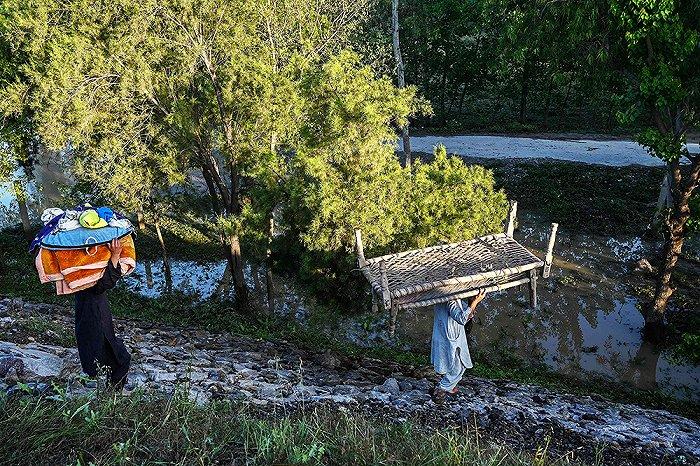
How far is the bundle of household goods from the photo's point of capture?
5344 mm

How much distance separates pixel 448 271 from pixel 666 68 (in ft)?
19.4

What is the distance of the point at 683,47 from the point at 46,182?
86.9 ft

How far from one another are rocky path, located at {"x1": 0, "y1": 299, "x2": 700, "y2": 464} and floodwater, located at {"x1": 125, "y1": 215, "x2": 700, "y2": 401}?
293 centimetres

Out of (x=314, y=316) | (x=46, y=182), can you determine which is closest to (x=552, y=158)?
(x=314, y=316)

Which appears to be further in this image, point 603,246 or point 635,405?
point 603,246

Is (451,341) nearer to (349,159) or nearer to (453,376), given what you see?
(453,376)

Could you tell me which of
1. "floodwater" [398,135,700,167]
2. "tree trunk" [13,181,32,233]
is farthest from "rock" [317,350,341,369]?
"floodwater" [398,135,700,167]

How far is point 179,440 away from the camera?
4266 millimetres

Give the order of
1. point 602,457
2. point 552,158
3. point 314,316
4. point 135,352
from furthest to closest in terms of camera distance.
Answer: point 552,158 < point 314,316 < point 135,352 < point 602,457

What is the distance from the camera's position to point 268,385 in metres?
7.36

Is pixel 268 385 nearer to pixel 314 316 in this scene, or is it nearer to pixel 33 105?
pixel 314 316

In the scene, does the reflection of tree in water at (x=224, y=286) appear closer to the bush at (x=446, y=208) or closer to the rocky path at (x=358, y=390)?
the rocky path at (x=358, y=390)

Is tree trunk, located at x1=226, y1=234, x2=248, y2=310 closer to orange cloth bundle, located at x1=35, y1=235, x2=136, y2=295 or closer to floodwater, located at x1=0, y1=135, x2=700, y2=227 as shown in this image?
orange cloth bundle, located at x1=35, y1=235, x2=136, y2=295

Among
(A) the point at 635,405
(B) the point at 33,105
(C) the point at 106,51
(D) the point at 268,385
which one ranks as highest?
(C) the point at 106,51
